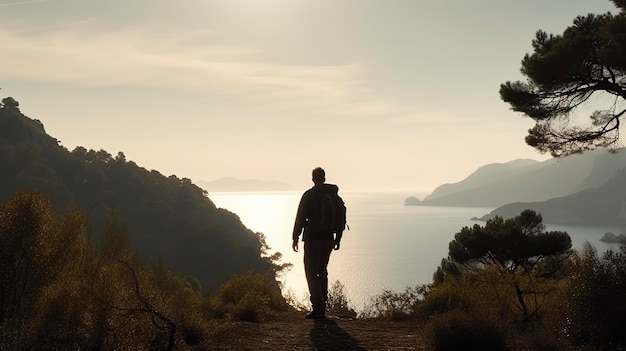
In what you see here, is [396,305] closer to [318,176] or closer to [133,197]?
[318,176]

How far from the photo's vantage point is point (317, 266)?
9.23m

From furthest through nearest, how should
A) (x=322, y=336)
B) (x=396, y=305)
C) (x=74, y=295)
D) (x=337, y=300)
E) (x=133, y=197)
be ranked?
(x=133, y=197) < (x=337, y=300) < (x=396, y=305) < (x=322, y=336) < (x=74, y=295)

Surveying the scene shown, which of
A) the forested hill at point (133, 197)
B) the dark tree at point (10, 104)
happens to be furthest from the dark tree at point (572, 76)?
the dark tree at point (10, 104)

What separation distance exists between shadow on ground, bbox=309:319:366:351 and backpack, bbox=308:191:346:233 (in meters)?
1.83

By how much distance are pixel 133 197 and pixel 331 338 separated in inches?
3926

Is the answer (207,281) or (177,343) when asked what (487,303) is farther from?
(207,281)

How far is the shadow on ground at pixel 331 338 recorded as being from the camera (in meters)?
6.72

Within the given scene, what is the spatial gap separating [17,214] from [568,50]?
10.9 m

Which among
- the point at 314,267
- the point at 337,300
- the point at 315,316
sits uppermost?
the point at 314,267

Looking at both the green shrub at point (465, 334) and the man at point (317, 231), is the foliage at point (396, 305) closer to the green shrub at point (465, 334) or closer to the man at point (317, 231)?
the man at point (317, 231)

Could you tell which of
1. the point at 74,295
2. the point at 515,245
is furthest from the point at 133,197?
the point at 74,295

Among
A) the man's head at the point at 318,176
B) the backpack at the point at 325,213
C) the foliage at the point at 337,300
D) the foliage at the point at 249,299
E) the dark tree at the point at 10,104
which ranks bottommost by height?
the foliage at the point at 337,300

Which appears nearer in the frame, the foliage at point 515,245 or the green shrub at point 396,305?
the green shrub at point 396,305

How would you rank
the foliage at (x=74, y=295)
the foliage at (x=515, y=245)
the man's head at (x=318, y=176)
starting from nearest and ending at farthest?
1. the foliage at (x=74, y=295)
2. the man's head at (x=318, y=176)
3. the foliage at (x=515, y=245)
